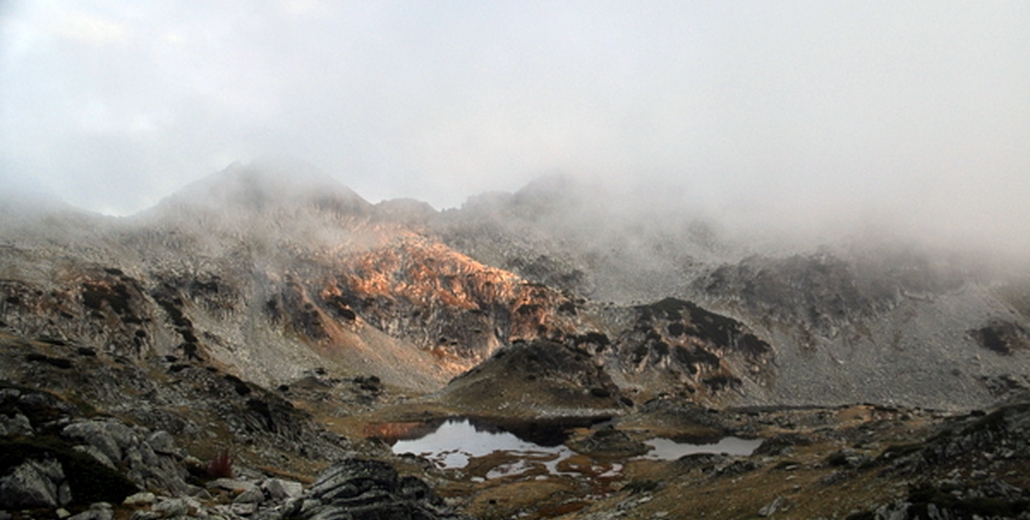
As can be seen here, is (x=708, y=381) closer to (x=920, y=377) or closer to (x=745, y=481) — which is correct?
(x=920, y=377)

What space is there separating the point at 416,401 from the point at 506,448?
163 feet

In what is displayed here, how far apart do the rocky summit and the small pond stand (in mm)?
770

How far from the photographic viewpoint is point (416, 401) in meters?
126

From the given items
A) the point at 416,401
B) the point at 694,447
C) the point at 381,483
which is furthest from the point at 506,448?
the point at 381,483

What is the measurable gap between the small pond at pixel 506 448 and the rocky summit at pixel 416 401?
77 centimetres

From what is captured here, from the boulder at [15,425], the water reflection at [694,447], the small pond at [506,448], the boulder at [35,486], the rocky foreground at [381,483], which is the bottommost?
the water reflection at [694,447]

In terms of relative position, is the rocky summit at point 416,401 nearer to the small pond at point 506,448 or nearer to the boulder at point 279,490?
the boulder at point 279,490

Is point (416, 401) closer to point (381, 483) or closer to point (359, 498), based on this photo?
point (381, 483)

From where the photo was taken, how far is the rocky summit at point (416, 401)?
78.8 ft

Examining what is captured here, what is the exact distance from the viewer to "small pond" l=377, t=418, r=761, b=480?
6869 centimetres

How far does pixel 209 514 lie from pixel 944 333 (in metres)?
228

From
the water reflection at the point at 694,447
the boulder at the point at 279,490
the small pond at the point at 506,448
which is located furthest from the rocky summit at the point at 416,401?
the water reflection at the point at 694,447

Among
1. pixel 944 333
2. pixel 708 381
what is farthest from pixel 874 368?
pixel 708 381

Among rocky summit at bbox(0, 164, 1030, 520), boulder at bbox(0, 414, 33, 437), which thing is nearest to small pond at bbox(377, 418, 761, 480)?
rocky summit at bbox(0, 164, 1030, 520)
